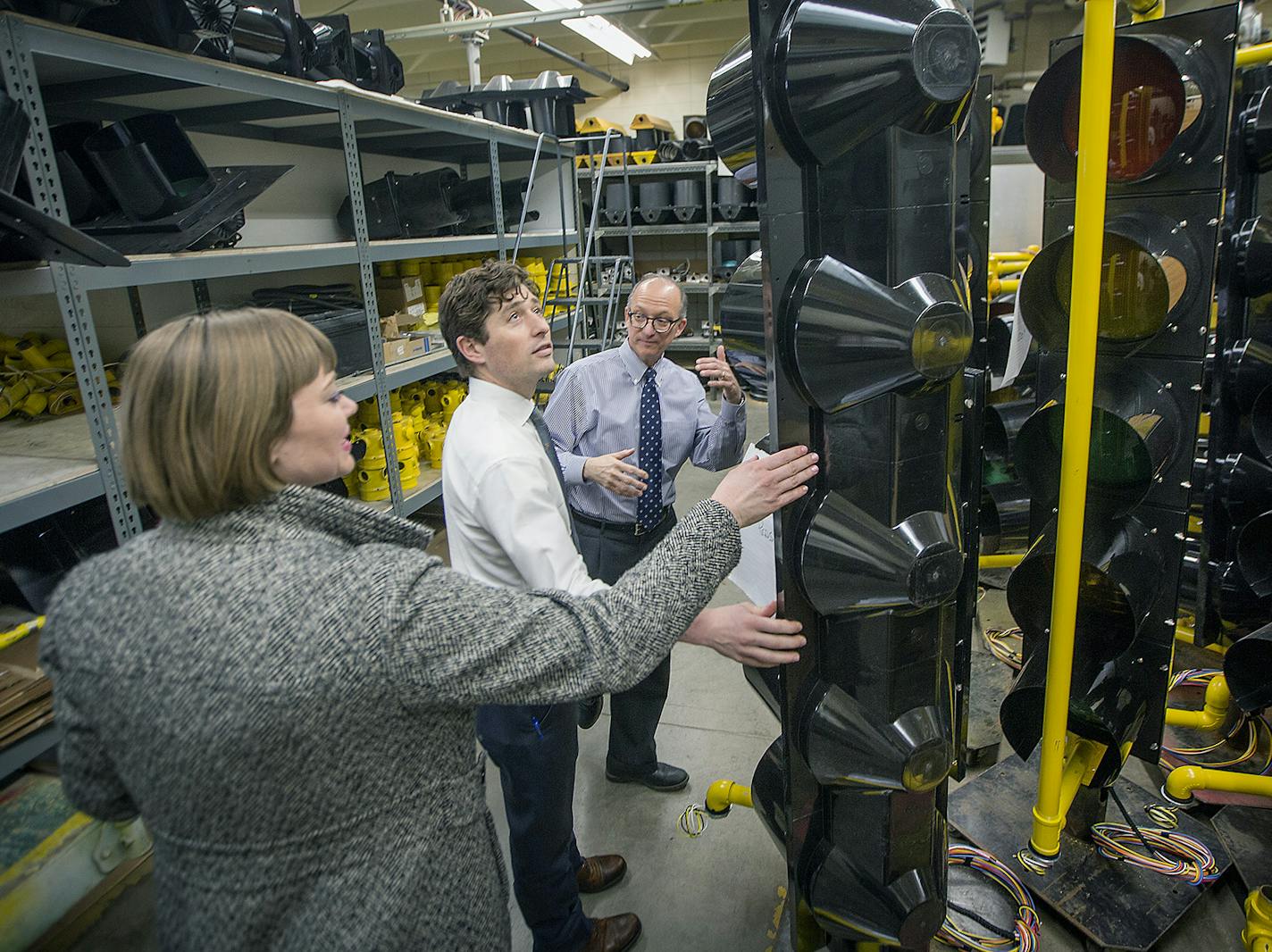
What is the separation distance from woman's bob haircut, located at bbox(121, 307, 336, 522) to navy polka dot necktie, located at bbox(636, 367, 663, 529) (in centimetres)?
168

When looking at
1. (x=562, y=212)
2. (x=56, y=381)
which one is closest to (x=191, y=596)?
(x=56, y=381)

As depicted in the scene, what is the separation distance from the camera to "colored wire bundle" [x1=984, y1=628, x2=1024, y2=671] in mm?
3054

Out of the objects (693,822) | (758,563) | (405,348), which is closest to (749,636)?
(758,563)

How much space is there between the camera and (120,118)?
3.38 metres

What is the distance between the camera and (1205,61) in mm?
1438

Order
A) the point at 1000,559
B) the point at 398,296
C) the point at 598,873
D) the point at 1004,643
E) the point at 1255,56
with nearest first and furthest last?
1. the point at 1255,56
2. the point at 598,873
3. the point at 1000,559
4. the point at 1004,643
5. the point at 398,296

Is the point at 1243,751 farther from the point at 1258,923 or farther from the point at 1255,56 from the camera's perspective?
the point at 1255,56

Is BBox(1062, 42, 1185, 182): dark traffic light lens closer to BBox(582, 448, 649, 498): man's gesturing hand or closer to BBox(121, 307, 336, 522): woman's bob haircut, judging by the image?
BBox(582, 448, 649, 498): man's gesturing hand

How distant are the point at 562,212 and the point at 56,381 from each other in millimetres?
3795

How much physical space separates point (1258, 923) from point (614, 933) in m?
1.48

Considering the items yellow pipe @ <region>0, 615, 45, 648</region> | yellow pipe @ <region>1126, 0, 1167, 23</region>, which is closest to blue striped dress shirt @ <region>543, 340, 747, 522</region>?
yellow pipe @ <region>1126, 0, 1167, 23</region>

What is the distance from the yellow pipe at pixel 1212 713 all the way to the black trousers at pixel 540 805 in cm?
195

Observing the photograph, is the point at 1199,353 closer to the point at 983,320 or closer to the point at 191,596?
the point at 983,320

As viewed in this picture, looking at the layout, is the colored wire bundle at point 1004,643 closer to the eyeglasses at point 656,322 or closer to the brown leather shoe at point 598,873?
the brown leather shoe at point 598,873
